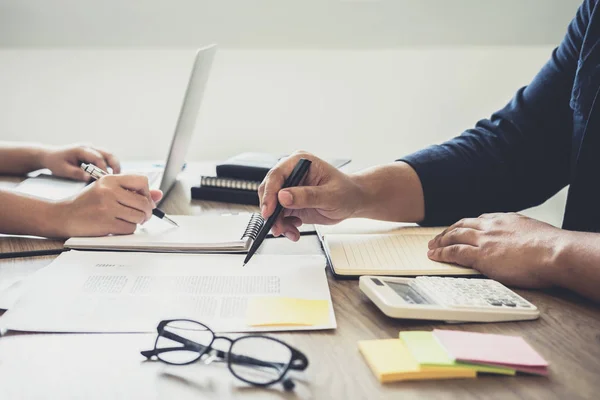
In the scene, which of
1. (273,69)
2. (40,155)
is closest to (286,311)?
(40,155)

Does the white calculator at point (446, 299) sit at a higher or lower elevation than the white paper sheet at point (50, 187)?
higher

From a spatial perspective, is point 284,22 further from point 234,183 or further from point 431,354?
point 431,354

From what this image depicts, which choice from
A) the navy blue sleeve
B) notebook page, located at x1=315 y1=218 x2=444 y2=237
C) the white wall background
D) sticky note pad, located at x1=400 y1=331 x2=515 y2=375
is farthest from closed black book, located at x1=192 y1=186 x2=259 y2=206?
the white wall background

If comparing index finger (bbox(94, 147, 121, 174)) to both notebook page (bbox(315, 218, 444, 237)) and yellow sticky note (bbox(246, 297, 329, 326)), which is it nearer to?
notebook page (bbox(315, 218, 444, 237))

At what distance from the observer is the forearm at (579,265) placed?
706mm

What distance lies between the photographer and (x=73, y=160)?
134 cm

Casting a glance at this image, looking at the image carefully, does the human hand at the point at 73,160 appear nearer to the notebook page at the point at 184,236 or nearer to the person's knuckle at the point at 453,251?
the notebook page at the point at 184,236

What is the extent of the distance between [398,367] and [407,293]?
0.51 ft

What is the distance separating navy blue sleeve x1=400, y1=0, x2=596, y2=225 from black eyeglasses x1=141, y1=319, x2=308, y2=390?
535 millimetres

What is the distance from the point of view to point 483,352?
0.57 metres

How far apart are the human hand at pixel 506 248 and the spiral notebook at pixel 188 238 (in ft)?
1.00

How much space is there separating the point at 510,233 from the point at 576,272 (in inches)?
4.5

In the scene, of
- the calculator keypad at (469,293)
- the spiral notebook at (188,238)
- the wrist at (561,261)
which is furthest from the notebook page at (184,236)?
the wrist at (561,261)

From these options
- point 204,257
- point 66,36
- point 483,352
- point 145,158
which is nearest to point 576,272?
point 483,352
